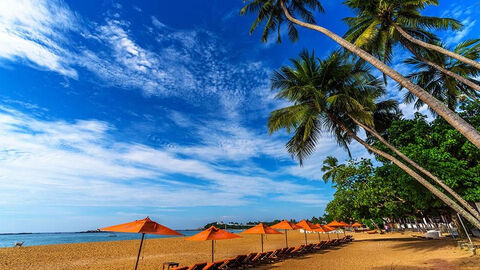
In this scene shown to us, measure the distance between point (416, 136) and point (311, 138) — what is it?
5.11m

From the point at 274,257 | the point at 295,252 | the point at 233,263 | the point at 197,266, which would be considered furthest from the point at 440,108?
A: the point at 295,252

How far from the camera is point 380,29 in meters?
9.21

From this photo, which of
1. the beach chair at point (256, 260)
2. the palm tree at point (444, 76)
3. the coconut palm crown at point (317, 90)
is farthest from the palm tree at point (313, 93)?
the beach chair at point (256, 260)

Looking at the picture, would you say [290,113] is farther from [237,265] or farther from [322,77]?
[237,265]

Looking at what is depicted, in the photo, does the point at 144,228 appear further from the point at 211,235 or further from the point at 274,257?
the point at 274,257

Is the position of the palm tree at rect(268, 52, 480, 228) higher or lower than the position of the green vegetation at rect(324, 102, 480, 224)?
higher

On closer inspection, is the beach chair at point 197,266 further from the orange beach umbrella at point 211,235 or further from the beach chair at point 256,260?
the beach chair at point 256,260

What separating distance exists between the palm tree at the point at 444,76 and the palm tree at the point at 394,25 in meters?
1.17

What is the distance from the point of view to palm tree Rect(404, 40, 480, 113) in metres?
10.6

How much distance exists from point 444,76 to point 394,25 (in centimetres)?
625

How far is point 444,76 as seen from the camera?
11547 millimetres

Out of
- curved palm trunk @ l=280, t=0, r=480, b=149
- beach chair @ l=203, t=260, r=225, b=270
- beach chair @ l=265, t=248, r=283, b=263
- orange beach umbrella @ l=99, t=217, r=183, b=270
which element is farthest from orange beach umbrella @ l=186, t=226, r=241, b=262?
curved palm trunk @ l=280, t=0, r=480, b=149

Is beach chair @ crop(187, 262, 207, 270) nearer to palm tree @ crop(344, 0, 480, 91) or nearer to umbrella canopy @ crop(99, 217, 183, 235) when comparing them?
umbrella canopy @ crop(99, 217, 183, 235)

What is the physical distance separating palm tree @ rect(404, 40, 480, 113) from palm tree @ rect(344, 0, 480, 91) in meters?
1.17
